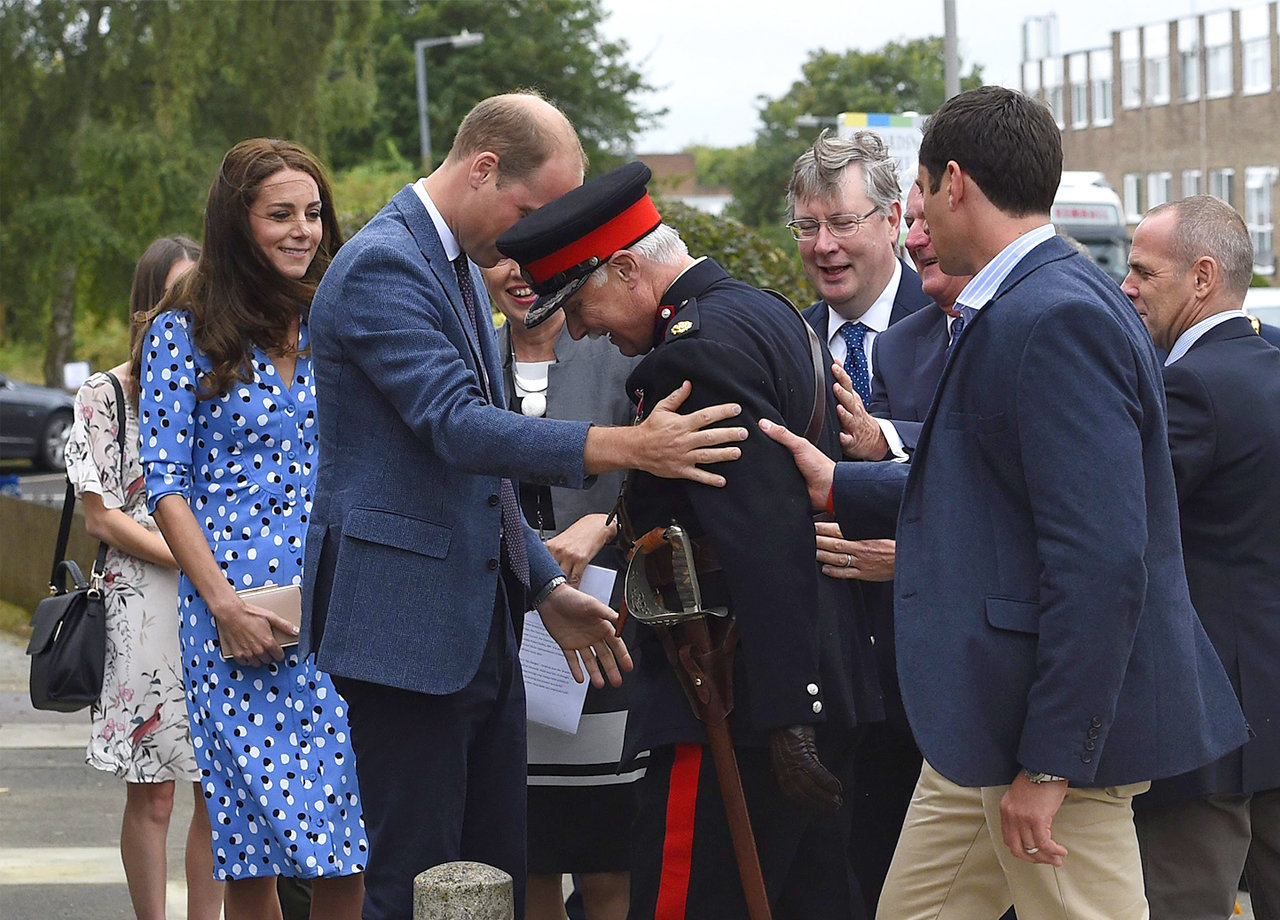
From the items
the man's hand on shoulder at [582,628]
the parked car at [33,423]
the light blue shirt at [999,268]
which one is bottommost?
the parked car at [33,423]

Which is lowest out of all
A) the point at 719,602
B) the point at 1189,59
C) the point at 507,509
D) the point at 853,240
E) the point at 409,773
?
the point at 409,773

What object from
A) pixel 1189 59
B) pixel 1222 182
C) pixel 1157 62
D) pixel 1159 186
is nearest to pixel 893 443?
pixel 1222 182

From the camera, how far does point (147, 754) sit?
4719mm

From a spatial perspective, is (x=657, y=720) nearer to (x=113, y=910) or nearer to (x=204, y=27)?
(x=113, y=910)

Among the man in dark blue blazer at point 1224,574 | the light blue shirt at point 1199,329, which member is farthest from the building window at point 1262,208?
the man in dark blue blazer at point 1224,574

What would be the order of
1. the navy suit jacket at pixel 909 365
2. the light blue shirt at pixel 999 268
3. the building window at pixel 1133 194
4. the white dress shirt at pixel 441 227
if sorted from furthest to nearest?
1. the building window at pixel 1133 194
2. the navy suit jacket at pixel 909 365
3. the white dress shirt at pixel 441 227
4. the light blue shirt at pixel 999 268

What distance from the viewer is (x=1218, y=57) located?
5612cm

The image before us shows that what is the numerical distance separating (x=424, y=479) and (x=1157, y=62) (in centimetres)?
6159

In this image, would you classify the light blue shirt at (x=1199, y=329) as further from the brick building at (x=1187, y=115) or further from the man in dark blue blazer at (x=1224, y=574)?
the brick building at (x=1187, y=115)

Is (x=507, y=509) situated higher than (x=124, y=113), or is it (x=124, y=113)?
(x=124, y=113)

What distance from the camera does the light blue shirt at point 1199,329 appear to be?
398 cm

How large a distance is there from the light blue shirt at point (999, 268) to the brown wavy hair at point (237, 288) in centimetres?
198

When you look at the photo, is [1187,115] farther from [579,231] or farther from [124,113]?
[579,231]

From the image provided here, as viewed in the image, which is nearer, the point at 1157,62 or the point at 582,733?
the point at 582,733
